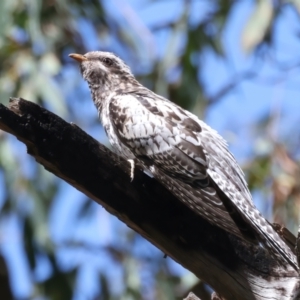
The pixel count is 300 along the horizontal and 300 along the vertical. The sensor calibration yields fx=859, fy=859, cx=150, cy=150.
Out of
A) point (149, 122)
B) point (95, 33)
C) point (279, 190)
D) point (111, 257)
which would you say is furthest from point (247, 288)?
point (95, 33)

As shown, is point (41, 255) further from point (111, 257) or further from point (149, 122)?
point (149, 122)

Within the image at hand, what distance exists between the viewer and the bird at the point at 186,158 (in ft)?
13.4

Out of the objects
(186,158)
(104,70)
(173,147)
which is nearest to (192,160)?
(186,158)

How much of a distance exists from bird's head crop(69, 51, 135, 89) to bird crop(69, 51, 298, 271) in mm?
180

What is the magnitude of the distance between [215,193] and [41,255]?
118 inches

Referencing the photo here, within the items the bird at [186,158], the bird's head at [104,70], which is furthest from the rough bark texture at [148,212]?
the bird's head at [104,70]

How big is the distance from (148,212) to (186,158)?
650 mm

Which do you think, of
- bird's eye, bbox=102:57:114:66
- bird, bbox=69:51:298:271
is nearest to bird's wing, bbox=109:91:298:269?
bird, bbox=69:51:298:271

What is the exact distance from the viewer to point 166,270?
7.40 m

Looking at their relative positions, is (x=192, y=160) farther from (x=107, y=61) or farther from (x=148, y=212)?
(x=107, y=61)

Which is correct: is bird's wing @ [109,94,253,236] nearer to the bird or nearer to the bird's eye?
the bird

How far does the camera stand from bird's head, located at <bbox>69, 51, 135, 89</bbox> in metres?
5.73

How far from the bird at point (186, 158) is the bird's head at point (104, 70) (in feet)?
0.59

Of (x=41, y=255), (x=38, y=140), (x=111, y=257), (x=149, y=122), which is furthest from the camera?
(x=111, y=257)
